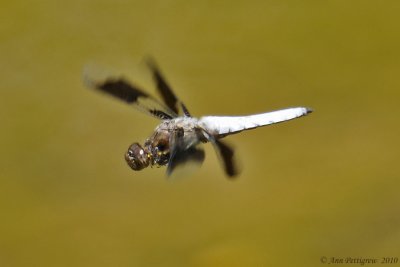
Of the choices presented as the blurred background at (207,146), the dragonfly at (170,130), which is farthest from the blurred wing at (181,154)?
the blurred background at (207,146)

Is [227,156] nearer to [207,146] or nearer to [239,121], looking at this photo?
[239,121]

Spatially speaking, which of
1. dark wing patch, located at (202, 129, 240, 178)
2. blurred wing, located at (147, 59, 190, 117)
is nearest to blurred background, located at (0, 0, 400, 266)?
blurred wing, located at (147, 59, 190, 117)

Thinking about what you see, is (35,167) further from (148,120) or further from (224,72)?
(224,72)

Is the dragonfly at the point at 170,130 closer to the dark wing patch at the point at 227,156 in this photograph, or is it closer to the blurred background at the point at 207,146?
the dark wing patch at the point at 227,156

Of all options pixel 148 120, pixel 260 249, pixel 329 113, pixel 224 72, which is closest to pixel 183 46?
pixel 224 72

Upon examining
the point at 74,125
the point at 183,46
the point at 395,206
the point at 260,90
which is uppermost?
the point at 183,46

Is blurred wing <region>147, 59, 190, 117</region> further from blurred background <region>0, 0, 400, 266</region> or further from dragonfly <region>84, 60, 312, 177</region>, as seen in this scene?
blurred background <region>0, 0, 400, 266</region>

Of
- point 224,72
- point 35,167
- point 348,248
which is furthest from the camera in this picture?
point 224,72
